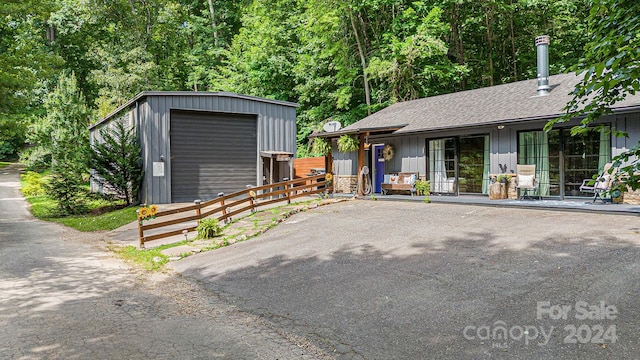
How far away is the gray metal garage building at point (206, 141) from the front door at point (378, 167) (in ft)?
11.4

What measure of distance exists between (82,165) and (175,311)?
507 inches

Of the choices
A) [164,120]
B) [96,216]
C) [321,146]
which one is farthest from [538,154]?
[96,216]

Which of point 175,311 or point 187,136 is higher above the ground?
point 187,136

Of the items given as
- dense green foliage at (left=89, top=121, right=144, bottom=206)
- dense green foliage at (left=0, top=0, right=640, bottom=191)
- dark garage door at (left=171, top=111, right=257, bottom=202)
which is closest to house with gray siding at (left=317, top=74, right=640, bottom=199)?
dense green foliage at (left=0, top=0, right=640, bottom=191)

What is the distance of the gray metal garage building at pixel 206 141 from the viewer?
580 inches

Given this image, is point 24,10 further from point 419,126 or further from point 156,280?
point 419,126

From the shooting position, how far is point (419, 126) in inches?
551

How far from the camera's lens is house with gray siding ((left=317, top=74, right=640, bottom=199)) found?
10703mm

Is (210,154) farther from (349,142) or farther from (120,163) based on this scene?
(349,142)

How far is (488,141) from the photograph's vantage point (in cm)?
1270

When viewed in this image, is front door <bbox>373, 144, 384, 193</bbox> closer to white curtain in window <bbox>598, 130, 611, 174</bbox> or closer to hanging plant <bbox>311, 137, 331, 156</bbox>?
hanging plant <bbox>311, 137, 331, 156</bbox>

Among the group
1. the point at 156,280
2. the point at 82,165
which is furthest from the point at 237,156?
the point at 156,280

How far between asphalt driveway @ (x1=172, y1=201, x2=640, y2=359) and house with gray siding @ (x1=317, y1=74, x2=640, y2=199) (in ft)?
9.04

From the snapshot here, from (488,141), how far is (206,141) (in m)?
10.4
